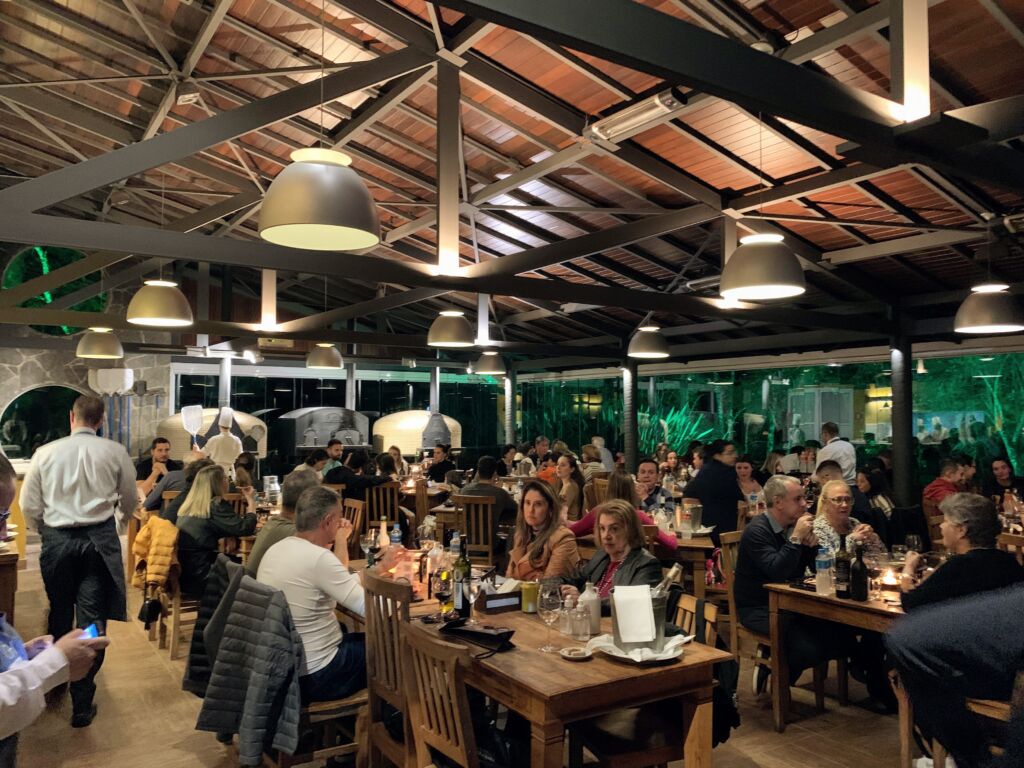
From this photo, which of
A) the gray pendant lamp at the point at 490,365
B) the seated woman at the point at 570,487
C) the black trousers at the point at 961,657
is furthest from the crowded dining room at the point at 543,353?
the gray pendant lamp at the point at 490,365

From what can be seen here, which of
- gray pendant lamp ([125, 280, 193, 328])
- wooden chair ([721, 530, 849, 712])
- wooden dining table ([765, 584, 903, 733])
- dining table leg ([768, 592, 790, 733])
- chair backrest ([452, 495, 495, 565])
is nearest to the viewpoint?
wooden dining table ([765, 584, 903, 733])

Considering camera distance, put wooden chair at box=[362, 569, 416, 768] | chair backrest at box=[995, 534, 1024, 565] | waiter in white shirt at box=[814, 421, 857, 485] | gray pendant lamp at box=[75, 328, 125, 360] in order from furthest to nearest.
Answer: waiter in white shirt at box=[814, 421, 857, 485] → gray pendant lamp at box=[75, 328, 125, 360] → chair backrest at box=[995, 534, 1024, 565] → wooden chair at box=[362, 569, 416, 768]

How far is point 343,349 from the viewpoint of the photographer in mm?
16406

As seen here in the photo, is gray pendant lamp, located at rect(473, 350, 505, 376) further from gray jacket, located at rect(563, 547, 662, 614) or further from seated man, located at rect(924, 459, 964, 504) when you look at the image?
gray jacket, located at rect(563, 547, 662, 614)

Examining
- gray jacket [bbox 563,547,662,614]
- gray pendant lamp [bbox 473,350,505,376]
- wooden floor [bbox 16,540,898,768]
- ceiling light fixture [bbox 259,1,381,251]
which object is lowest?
wooden floor [bbox 16,540,898,768]

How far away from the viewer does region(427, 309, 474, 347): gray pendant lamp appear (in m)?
7.29

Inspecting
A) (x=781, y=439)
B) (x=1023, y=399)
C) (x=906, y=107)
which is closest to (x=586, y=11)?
(x=906, y=107)

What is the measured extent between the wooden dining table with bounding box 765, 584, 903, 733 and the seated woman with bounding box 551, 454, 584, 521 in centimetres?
310

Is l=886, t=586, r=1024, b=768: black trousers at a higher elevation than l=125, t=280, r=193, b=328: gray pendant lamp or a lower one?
lower

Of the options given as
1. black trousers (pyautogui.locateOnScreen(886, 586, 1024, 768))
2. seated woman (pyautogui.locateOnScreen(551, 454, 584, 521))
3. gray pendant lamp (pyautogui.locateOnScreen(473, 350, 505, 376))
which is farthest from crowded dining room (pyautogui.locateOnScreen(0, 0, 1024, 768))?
gray pendant lamp (pyautogui.locateOnScreen(473, 350, 505, 376))

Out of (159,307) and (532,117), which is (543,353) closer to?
(532,117)

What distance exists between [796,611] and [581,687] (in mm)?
2023

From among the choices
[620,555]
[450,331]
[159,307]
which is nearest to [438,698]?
[620,555]

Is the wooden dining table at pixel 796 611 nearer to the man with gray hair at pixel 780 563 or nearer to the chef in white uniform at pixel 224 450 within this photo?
the man with gray hair at pixel 780 563
